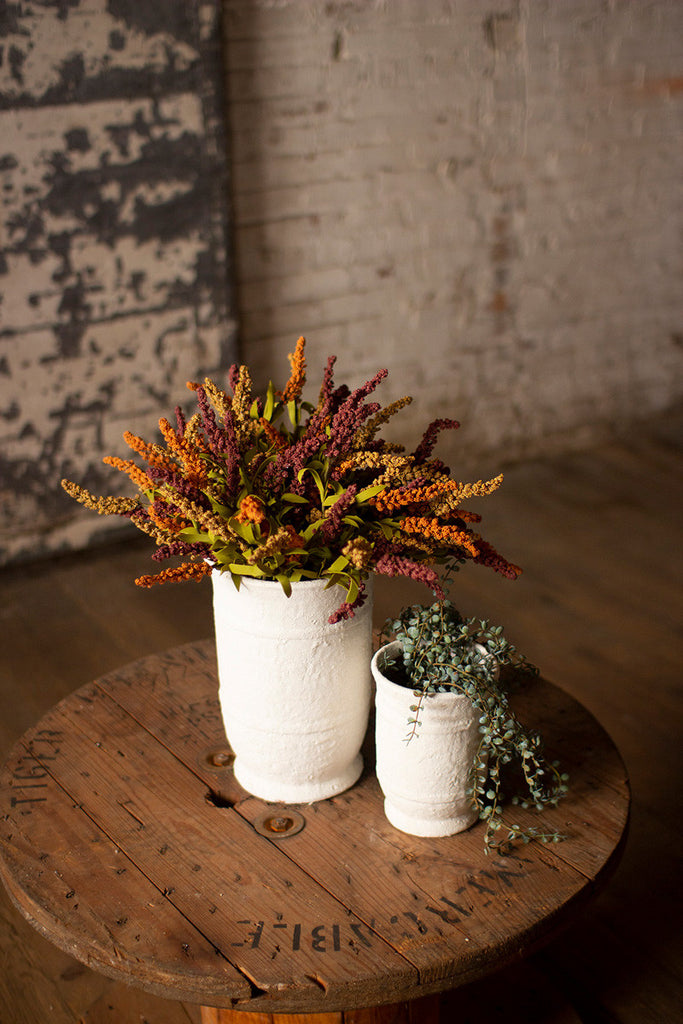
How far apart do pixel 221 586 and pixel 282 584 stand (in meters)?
0.11

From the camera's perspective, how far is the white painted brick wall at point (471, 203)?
9.93 ft

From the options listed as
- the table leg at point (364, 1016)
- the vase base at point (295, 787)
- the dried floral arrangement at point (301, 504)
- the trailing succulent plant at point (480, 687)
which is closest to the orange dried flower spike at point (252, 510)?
the dried floral arrangement at point (301, 504)

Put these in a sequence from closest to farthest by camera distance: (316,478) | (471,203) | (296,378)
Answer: (316,478), (296,378), (471,203)

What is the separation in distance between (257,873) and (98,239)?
213 cm

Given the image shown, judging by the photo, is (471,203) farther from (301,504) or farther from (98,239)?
(301,504)

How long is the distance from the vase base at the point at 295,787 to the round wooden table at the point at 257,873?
0.01 m

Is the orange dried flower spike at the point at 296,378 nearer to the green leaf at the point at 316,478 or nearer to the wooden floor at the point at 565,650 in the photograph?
the green leaf at the point at 316,478

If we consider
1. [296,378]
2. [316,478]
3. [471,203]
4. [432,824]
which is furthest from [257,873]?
[471,203]

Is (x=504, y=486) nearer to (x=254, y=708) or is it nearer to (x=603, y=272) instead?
(x=603, y=272)

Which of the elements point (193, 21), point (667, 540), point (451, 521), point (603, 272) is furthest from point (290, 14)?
point (451, 521)

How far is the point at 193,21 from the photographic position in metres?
2.71

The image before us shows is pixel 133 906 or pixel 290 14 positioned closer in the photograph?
pixel 133 906

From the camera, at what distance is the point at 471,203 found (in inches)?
134

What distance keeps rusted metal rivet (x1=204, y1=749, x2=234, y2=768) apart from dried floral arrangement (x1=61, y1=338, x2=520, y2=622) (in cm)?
31
